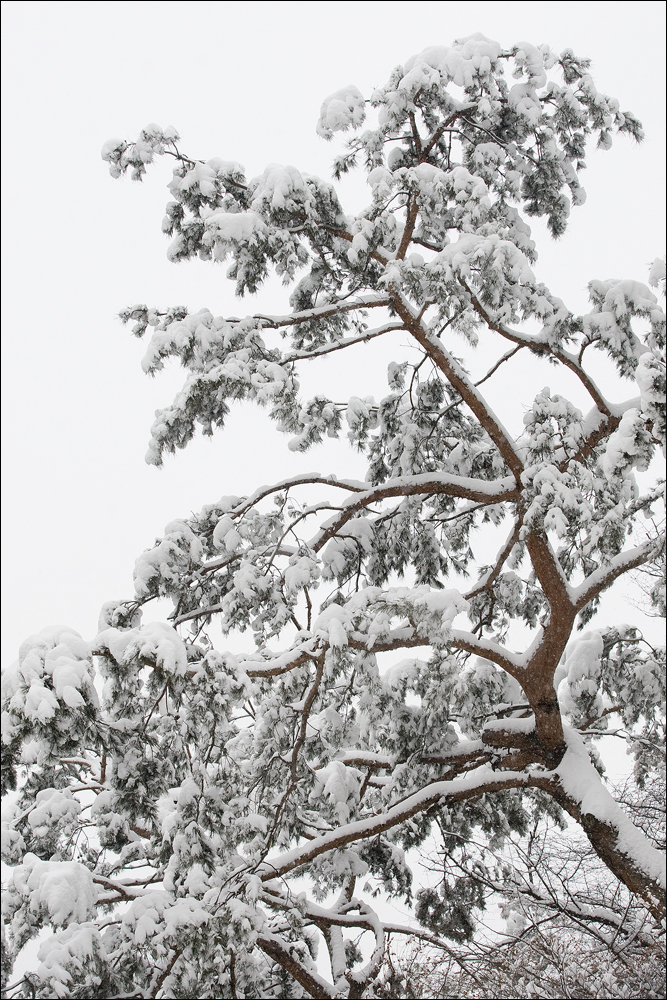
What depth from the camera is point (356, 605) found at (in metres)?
5.40

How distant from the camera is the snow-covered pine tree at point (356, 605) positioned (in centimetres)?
506

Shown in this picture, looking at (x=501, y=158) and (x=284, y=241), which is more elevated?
(x=501, y=158)

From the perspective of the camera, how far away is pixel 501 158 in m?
7.18

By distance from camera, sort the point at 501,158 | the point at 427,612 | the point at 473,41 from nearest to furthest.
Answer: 1. the point at 427,612
2. the point at 473,41
3. the point at 501,158

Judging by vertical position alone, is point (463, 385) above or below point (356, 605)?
above

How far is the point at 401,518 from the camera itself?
7574 millimetres

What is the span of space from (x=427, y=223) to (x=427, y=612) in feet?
12.3

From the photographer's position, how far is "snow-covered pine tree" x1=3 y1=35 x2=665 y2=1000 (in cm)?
506

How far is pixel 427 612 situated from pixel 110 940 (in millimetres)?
4132

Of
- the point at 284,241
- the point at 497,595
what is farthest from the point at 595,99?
the point at 497,595

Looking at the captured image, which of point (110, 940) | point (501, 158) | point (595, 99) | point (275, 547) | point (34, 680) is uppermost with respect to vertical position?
point (595, 99)

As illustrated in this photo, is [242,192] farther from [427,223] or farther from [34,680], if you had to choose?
[34,680]

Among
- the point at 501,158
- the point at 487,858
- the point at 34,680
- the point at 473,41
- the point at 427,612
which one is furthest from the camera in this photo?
the point at 487,858

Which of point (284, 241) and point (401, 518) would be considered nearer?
point (284, 241)
